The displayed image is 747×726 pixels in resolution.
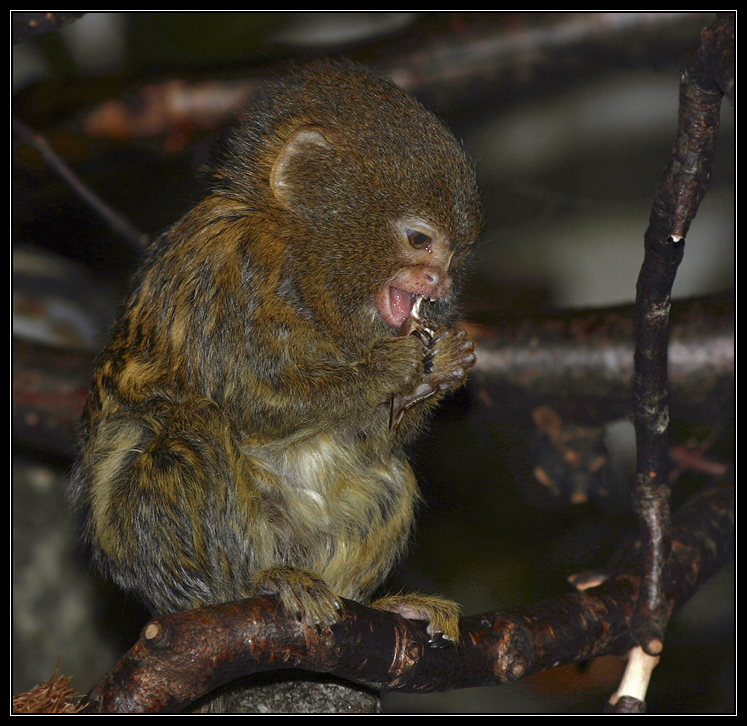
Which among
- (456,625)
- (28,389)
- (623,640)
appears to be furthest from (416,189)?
(28,389)

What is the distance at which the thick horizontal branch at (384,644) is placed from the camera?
1452mm

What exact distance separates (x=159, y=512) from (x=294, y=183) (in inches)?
34.6

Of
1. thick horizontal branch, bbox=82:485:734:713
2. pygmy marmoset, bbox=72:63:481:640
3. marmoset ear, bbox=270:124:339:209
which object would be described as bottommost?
thick horizontal branch, bbox=82:485:734:713

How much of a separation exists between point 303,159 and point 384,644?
118 centimetres

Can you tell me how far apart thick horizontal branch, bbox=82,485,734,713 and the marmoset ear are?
1.00 meters

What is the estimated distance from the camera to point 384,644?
168 centimetres

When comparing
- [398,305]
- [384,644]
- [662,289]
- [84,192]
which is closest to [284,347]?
[398,305]

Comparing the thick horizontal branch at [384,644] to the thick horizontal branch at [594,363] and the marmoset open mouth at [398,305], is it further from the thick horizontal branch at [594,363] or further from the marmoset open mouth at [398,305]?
the marmoset open mouth at [398,305]

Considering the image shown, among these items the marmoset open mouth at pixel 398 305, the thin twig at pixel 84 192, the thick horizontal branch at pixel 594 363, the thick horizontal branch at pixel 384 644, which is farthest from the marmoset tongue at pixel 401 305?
the thin twig at pixel 84 192

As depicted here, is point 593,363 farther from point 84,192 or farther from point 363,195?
point 84,192

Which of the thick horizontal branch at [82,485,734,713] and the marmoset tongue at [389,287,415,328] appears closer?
the thick horizontal branch at [82,485,734,713]

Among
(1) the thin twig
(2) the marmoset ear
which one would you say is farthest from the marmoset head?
(1) the thin twig

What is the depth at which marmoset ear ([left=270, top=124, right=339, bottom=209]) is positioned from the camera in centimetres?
186

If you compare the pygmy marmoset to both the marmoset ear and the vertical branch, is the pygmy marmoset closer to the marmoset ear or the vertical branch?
the marmoset ear
